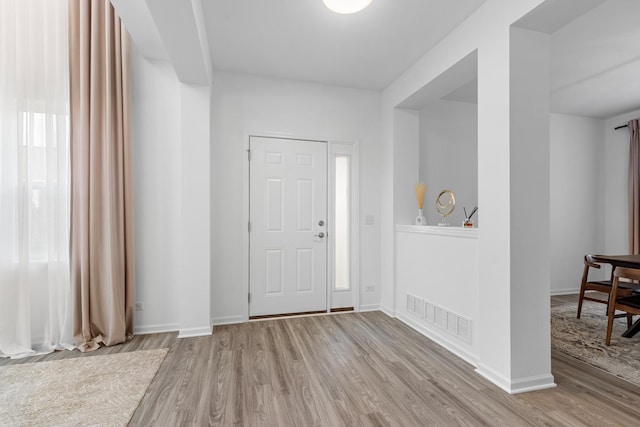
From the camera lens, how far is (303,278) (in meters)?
3.73

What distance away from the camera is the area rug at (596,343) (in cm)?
242

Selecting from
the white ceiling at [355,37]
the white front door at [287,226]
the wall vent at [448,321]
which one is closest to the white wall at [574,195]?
the white ceiling at [355,37]

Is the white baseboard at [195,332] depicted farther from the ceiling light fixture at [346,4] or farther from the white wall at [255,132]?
the ceiling light fixture at [346,4]

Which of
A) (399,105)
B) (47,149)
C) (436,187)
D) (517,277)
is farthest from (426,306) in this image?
(47,149)

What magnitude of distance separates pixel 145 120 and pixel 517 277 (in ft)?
11.8

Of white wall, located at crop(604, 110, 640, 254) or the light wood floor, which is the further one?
white wall, located at crop(604, 110, 640, 254)

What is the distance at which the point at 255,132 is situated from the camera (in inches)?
140

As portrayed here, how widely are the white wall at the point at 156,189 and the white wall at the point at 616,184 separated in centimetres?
649

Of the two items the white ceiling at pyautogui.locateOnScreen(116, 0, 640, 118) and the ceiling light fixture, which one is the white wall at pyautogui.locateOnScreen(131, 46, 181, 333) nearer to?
the white ceiling at pyautogui.locateOnScreen(116, 0, 640, 118)

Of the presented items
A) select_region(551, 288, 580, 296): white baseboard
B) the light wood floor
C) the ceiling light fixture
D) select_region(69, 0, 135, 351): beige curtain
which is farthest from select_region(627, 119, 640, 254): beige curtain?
select_region(69, 0, 135, 351): beige curtain

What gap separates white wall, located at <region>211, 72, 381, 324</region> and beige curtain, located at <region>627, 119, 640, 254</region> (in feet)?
13.3

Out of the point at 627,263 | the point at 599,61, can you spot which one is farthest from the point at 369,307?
the point at 599,61

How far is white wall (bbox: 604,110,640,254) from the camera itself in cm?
484

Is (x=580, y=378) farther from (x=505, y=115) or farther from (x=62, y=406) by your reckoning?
(x=62, y=406)
